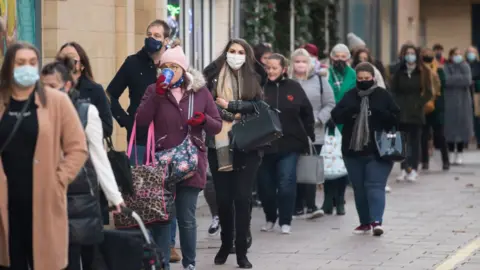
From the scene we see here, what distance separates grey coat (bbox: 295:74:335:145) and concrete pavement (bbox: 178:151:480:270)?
1.12 meters

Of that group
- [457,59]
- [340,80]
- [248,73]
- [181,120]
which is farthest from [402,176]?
[181,120]

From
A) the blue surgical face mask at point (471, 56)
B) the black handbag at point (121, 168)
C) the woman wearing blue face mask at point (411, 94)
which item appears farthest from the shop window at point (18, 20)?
the blue surgical face mask at point (471, 56)

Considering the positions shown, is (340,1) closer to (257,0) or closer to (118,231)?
(257,0)

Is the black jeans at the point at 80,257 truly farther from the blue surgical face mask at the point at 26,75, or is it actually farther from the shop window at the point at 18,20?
the shop window at the point at 18,20

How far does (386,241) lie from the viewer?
11.9 m

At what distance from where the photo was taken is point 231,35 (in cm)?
1708

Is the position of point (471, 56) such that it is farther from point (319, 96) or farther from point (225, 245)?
point (225, 245)

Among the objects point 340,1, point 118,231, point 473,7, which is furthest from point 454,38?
point 118,231

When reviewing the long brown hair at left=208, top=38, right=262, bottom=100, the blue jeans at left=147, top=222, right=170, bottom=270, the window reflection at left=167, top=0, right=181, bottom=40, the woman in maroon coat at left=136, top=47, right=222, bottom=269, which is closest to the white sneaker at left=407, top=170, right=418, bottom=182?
the window reflection at left=167, top=0, right=181, bottom=40

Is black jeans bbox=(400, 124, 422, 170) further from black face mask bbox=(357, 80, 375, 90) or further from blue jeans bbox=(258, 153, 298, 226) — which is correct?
black face mask bbox=(357, 80, 375, 90)

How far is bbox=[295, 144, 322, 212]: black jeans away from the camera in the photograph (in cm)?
1380

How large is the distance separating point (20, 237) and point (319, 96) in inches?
282

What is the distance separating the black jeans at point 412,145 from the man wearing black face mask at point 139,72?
8.11m

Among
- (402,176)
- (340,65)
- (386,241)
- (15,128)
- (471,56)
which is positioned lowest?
(386,241)
